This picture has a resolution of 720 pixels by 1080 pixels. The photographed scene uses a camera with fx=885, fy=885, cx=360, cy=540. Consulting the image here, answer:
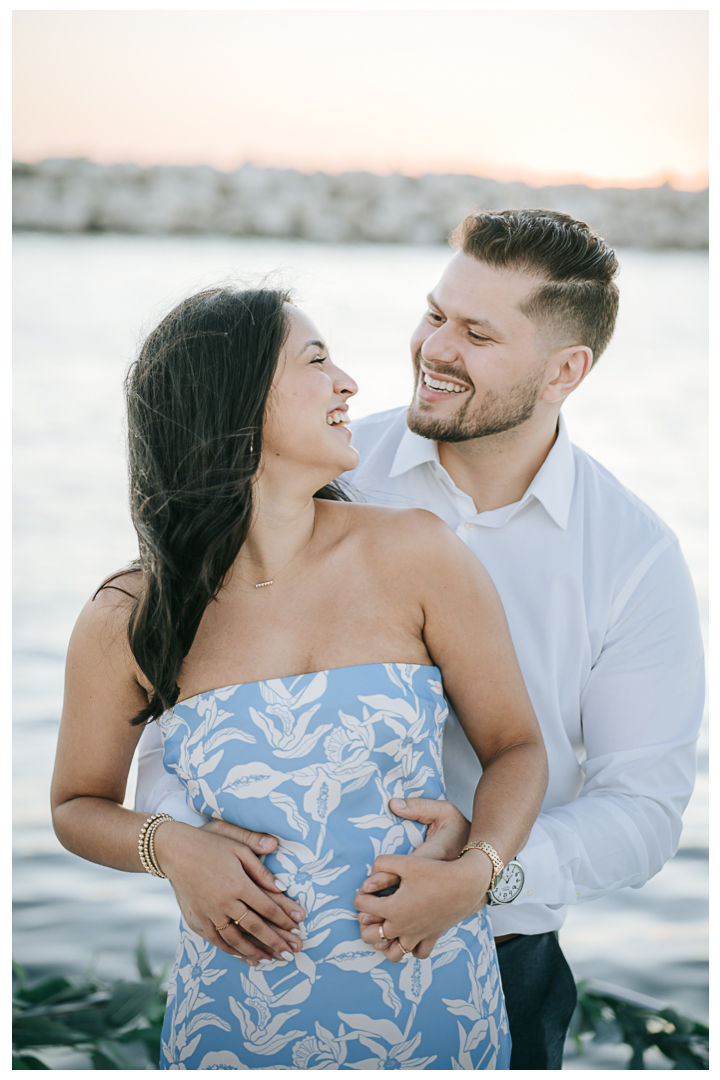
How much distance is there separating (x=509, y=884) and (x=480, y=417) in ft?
3.18

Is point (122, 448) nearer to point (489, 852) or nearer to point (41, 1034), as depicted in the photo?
point (41, 1034)

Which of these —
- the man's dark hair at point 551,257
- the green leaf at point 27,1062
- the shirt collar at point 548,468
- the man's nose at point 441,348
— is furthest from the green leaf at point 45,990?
the man's dark hair at point 551,257

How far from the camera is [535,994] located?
1.97 m

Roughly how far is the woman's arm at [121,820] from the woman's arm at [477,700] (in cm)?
17

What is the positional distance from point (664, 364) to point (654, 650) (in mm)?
7316

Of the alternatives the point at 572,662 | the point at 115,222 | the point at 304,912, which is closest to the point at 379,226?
the point at 115,222

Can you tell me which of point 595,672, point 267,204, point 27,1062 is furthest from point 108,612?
point 267,204

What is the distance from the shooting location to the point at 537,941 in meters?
1.95

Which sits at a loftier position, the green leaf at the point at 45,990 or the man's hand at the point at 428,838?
the man's hand at the point at 428,838

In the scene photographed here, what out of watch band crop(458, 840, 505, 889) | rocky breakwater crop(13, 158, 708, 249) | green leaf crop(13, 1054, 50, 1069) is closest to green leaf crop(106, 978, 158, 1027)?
green leaf crop(13, 1054, 50, 1069)

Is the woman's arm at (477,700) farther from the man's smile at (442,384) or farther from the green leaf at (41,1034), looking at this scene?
the green leaf at (41,1034)

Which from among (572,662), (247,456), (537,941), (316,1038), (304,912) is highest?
(247,456)

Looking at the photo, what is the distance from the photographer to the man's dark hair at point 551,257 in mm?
2037

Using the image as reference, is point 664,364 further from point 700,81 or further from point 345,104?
point 700,81
